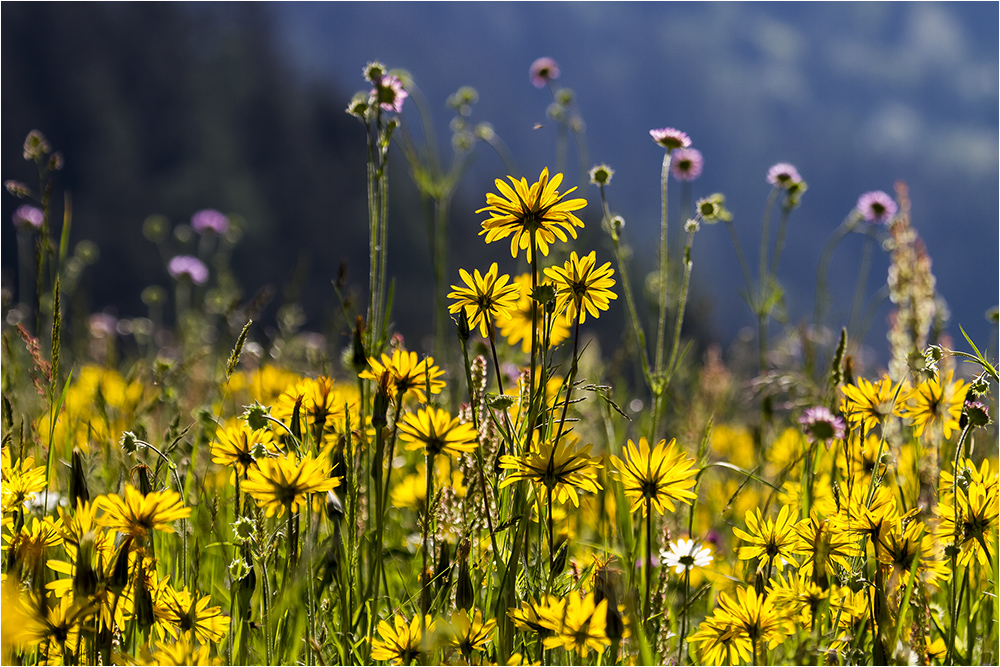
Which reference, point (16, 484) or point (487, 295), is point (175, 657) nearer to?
point (16, 484)

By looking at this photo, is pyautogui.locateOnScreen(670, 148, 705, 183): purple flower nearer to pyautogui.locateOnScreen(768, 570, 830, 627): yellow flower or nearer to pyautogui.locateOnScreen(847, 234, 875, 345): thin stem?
pyautogui.locateOnScreen(847, 234, 875, 345): thin stem

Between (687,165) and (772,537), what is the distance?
1588 millimetres

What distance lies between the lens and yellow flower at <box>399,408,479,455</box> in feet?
2.93

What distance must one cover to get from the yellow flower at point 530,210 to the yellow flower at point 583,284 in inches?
2.2

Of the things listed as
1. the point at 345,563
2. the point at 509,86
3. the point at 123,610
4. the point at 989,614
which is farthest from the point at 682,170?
the point at 509,86

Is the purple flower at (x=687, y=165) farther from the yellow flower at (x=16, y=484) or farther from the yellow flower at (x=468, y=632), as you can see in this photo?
the yellow flower at (x=16, y=484)

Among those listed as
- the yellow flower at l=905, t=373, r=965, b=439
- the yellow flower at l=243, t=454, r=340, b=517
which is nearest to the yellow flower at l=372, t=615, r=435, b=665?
the yellow flower at l=243, t=454, r=340, b=517

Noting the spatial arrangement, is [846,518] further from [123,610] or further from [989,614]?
[123,610]

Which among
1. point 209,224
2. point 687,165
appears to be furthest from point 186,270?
point 687,165

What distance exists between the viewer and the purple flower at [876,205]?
8.58 ft

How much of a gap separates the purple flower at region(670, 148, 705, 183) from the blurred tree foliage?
29.8 metres

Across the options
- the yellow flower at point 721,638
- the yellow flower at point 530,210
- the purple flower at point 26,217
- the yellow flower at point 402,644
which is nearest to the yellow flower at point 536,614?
the yellow flower at point 402,644

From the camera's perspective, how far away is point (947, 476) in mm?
1199

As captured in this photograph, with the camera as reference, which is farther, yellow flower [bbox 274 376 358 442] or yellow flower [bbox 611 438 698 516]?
yellow flower [bbox 274 376 358 442]
